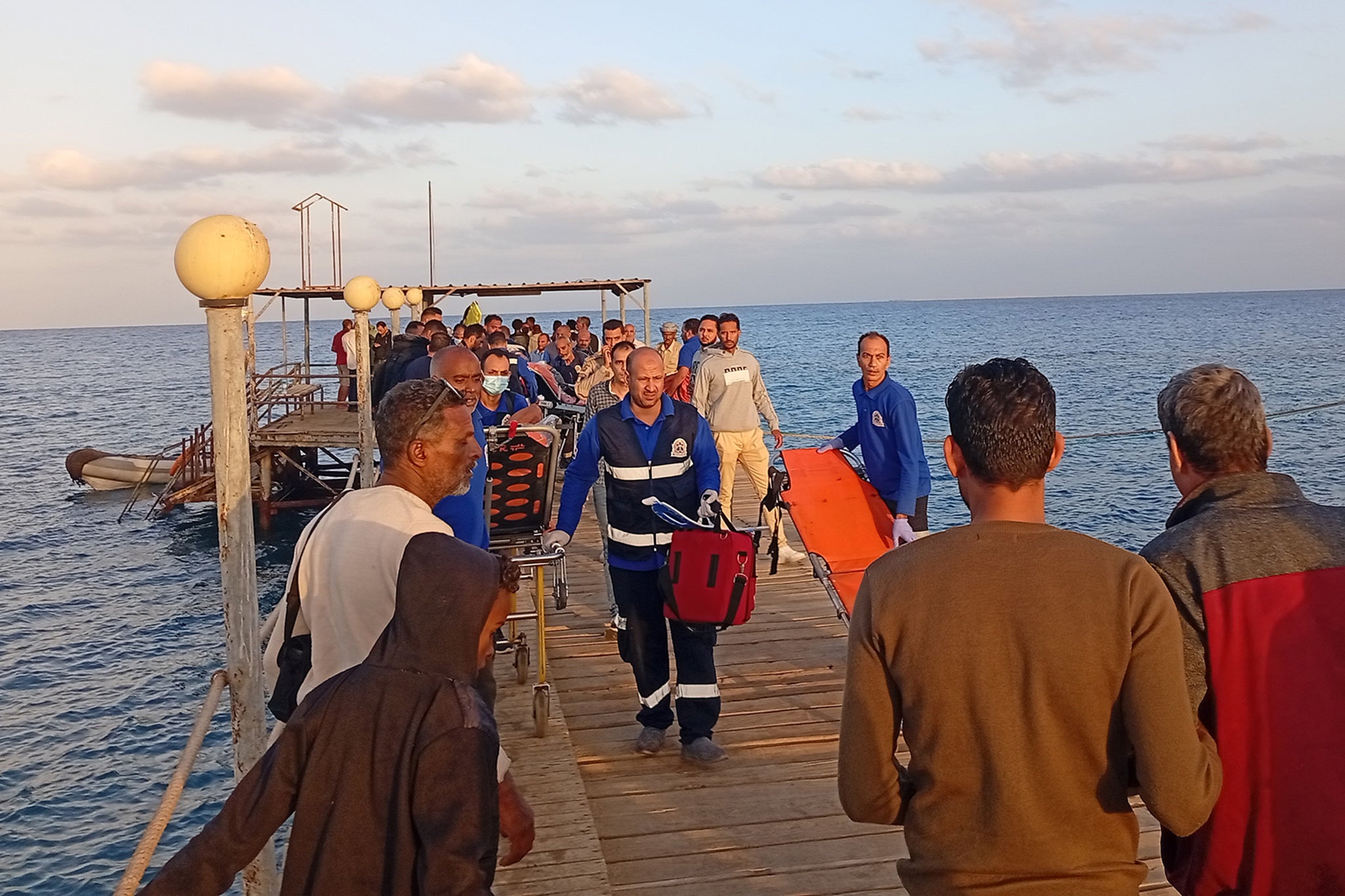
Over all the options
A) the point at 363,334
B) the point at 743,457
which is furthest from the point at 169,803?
the point at 363,334

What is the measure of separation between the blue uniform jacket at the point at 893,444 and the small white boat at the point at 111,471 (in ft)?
90.6

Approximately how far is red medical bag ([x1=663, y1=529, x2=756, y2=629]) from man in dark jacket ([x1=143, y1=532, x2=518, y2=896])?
2.65m

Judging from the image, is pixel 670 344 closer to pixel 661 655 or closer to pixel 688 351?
pixel 688 351

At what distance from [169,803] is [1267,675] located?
8.18 feet

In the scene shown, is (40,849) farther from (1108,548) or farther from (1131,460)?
(1131,460)

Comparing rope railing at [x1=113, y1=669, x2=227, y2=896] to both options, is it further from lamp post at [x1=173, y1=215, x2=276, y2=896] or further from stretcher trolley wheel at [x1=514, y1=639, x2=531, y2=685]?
stretcher trolley wheel at [x1=514, y1=639, x2=531, y2=685]

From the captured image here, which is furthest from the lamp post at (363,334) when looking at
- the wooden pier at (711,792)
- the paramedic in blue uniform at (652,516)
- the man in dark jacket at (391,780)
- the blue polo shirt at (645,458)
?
the man in dark jacket at (391,780)

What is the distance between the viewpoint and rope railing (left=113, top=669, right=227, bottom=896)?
7.75 feet

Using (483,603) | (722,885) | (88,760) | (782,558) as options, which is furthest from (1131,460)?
(483,603)

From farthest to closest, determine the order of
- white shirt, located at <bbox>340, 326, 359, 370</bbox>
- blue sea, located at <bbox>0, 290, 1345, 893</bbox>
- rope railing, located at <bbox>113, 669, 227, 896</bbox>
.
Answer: white shirt, located at <bbox>340, 326, 359, 370</bbox>, blue sea, located at <bbox>0, 290, 1345, 893</bbox>, rope railing, located at <bbox>113, 669, 227, 896</bbox>

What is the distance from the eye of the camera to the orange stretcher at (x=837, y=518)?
6.36 meters

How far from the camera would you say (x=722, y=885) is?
3.92 m

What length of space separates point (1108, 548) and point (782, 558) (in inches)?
270

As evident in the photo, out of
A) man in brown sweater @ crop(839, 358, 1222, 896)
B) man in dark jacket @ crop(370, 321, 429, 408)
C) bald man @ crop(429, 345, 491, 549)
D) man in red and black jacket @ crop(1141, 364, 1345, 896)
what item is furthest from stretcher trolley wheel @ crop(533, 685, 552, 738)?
man in dark jacket @ crop(370, 321, 429, 408)
